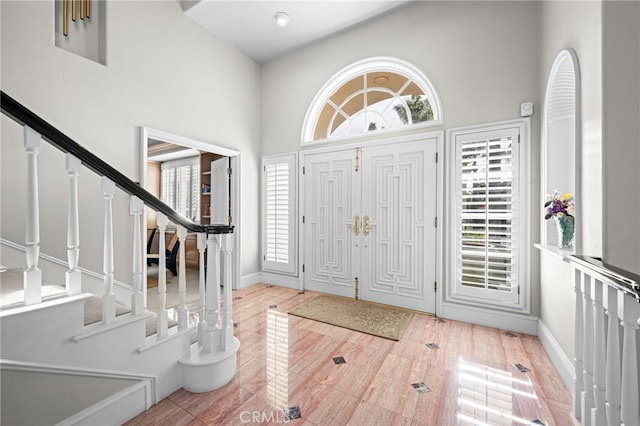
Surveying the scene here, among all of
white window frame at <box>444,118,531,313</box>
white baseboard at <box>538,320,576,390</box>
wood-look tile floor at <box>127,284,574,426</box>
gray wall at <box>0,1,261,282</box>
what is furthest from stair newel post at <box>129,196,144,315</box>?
white window frame at <box>444,118,531,313</box>

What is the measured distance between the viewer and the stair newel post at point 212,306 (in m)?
1.88

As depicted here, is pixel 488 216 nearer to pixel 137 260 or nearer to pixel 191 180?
pixel 137 260

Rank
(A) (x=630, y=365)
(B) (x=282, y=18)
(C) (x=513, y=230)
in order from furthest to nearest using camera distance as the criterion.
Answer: (B) (x=282, y=18) < (C) (x=513, y=230) < (A) (x=630, y=365)

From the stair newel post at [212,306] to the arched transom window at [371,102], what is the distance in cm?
245

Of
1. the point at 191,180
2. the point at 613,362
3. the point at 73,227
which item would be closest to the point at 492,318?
the point at 613,362

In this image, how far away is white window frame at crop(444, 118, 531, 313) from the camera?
103 inches

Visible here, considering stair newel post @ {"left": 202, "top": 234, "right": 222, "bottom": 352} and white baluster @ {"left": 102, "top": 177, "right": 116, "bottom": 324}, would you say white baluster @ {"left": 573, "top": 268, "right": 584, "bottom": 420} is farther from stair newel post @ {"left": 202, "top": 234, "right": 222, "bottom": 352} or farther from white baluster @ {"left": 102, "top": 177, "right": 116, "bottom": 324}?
white baluster @ {"left": 102, "top": 177, "right": 116, "bottom": 324}

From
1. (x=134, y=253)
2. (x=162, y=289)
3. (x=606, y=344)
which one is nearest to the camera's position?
(x=606, y=344)

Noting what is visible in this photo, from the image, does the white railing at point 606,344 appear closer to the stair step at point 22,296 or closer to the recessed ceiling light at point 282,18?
the stair step at point 22,296

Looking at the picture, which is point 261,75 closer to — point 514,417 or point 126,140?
point 126,140

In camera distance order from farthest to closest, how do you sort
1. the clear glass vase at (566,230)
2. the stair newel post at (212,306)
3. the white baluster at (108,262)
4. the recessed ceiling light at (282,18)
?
the recessed ceiling light at (282,18) < the clear glass vase at (566,230) < the stair newel post at (212,306) < the white baluster at (108,262)

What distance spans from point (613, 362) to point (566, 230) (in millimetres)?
1140

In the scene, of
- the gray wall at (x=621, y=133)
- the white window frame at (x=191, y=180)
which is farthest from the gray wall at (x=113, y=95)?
the gray wall at (x=621, y=133)

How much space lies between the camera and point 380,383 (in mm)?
1898
